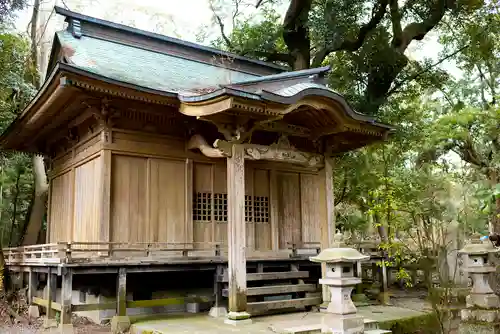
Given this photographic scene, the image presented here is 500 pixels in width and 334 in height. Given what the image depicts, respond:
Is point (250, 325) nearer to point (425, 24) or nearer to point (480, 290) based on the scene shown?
point (480, 290)

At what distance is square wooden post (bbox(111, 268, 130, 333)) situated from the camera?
8.15 meters

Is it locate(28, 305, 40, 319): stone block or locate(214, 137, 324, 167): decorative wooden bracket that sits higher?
locate(214, 137, 324, 167): decorative wooden bracket

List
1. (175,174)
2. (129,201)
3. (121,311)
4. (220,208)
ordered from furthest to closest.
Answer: (220,208)
(175,174)
(129,201)
(121,311)

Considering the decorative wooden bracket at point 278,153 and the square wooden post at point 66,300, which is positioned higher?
the decorative wooden bracket at point 278,153

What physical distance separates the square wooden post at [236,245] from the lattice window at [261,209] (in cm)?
278

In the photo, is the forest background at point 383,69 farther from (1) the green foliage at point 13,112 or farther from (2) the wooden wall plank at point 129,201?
(2) the wooden wall plank at point 129,201

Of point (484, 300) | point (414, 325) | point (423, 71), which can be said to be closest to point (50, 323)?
point (414, 325)

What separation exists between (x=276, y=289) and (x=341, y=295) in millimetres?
2748

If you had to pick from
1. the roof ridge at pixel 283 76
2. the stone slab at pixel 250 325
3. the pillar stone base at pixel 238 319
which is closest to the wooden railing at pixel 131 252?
the stone slab at pixel 250 325

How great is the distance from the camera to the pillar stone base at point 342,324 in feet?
21.9

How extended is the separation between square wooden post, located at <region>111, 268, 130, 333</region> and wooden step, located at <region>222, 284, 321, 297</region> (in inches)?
73.2

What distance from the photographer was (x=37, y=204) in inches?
696

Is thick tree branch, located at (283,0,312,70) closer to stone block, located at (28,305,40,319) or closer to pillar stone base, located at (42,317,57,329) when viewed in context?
stone block, located at (28,305,40,319)

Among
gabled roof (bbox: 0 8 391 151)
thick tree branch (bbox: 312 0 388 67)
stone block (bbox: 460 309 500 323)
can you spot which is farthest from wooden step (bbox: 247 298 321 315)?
thick tree branch (bbox: 312 0 388 67)
